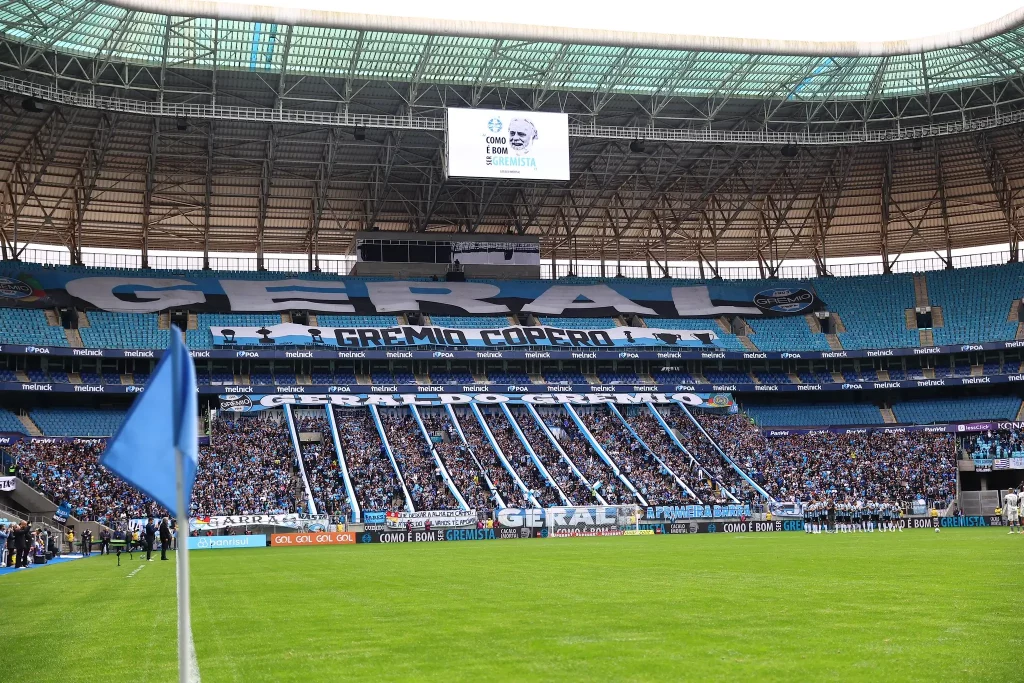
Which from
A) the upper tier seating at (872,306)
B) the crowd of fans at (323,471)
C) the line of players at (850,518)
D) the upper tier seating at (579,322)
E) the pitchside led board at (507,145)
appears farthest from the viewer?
the upper tier seating at (872,306)

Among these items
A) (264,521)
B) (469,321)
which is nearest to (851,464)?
(469,321)

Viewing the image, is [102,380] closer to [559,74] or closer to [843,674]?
[559,74]

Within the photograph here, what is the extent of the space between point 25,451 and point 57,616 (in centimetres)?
4456

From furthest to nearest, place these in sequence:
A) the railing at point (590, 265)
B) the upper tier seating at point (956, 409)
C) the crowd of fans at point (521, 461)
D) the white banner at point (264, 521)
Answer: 1. the railing at point (590, 265)
2. the upper tier seating at point (956, 409)
3. the crowd of fans at point (521, 461)
4. the white banner at point (264, 521)

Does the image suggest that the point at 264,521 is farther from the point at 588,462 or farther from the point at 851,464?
the point at 851,464

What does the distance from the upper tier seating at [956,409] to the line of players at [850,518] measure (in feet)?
61.5

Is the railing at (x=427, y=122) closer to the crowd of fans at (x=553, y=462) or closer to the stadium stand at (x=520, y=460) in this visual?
the crowd of fans at (x=553, y=462)

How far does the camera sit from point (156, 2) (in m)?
50.5

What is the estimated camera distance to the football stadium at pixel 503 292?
53.8 m

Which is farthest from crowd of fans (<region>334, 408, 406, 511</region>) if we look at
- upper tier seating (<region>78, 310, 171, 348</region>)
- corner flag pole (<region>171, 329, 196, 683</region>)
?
corner flag pole (<region>171, 329, 196, 683</region>)

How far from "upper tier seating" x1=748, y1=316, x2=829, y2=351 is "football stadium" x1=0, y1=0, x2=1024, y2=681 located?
14.2 inches

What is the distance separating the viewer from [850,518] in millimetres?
54750

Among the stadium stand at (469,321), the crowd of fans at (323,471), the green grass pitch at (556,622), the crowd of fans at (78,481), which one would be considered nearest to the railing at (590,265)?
the stadium stand at (469,321)

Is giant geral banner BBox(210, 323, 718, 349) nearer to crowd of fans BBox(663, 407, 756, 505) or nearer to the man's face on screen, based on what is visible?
crowd of fans BBox(663, 407, 756, 505)
